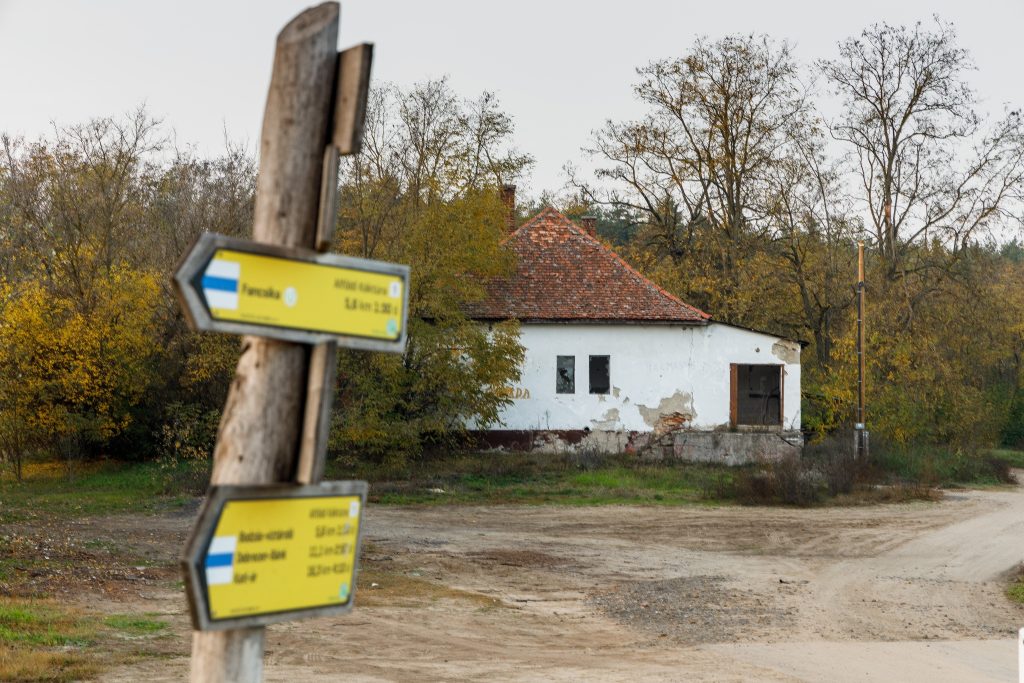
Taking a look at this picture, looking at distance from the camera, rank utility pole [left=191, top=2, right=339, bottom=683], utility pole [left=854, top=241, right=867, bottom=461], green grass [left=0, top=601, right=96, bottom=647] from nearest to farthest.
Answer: utility pole [left=191, top=2, right=339, bottom=683]
green grass [left=0, top=601, right=96, bottom=647]
utility pole [left=854, top=241, right=867, bottom=461]

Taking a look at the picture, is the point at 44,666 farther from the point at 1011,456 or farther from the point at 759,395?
the point at 1011,456

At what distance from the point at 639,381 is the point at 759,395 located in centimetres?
509

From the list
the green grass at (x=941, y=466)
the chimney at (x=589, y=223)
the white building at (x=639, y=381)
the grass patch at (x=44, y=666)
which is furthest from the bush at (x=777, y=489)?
the grass patch at (x=44, y=666)

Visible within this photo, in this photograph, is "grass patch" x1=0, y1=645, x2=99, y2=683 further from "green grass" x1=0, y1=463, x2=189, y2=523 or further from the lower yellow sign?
"green grass" x1=0, y1=463, x2=189, y2=523

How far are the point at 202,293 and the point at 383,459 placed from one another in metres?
25.3

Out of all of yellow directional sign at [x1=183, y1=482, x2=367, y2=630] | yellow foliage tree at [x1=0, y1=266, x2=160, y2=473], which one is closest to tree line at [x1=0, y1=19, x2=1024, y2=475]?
yellow foliage tree at [x1=0, y1=266, x2=160, y2=473]

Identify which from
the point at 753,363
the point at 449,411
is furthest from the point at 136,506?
the point at 753,363

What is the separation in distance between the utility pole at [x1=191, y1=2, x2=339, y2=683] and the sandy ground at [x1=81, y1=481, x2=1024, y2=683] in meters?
6.58

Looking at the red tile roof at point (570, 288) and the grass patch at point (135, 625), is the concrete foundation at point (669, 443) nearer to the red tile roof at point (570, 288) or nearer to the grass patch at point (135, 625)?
the red tile roof at point (570, 288)

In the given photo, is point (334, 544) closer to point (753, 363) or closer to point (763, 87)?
point (753, 363)

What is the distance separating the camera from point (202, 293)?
3.23 metres

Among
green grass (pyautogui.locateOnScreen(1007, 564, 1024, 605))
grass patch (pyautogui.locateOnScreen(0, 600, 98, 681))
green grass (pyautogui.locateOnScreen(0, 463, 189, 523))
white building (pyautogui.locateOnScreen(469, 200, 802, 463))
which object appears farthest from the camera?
white building (pyautogui.locateOnScreen(469, 200, 802, 463))

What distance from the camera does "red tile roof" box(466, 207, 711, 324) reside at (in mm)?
33375

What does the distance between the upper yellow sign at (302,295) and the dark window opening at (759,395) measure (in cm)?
3169
